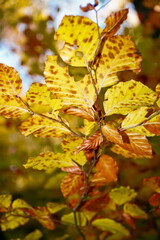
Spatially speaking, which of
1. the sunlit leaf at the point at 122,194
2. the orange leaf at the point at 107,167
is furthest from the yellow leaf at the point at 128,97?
the sunlit leaf at the point at 122,194

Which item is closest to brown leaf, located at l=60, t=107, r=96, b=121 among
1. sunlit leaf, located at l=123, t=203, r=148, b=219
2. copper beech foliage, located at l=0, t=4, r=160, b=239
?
copper beech foliage, located at l=0, t=4, r=160, b=239

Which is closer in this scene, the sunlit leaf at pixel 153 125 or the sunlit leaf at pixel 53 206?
the sunlit leaf at pixel 153 125

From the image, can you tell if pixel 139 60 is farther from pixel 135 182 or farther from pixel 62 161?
pixel 135 182

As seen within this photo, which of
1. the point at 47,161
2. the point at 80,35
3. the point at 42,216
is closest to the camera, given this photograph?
the point at 80,35

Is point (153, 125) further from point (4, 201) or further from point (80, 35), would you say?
point (4, 201)

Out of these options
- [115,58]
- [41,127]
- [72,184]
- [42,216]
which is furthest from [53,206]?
[115,58]

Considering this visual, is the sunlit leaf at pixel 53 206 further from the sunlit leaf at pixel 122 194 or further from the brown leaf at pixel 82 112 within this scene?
the brown leaf at pixel 82 112
